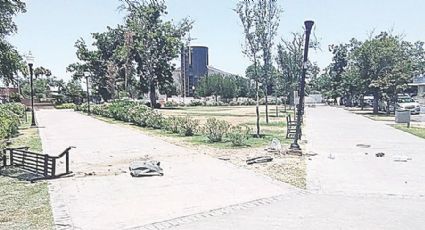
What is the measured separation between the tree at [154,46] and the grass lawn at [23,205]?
47.3 meters

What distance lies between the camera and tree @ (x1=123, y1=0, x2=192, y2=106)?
2235 inches

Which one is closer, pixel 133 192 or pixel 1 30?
pixel 133 192

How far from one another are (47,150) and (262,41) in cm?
1084

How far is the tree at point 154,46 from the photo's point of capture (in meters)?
56.8

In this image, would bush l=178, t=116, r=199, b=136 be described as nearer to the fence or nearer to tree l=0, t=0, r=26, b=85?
the fence

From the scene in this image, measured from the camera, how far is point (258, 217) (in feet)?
20.9

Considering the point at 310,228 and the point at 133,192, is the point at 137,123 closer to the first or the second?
the point at 133,192

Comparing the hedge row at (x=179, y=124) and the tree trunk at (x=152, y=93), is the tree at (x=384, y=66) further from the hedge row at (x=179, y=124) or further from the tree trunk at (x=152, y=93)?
the tree trunk at (x=152, y=93)

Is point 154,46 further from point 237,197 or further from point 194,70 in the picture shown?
point 237,197

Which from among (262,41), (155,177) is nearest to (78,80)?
(262,41)

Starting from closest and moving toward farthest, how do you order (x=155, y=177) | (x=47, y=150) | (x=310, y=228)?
(x=310, y=228) < (x=155, y=177) < (x=47, y=150)

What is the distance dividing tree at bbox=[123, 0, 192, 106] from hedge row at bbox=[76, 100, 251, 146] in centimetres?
2211

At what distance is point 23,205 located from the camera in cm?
699

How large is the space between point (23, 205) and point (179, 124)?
41.8ft
